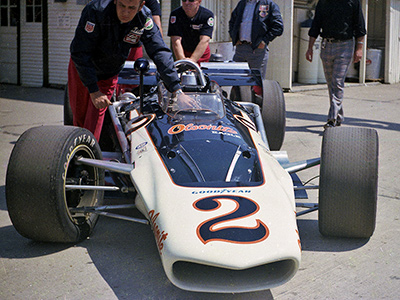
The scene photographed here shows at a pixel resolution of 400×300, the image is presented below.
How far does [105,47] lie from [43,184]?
4.86 feet

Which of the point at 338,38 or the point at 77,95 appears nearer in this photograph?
the point at 77,95

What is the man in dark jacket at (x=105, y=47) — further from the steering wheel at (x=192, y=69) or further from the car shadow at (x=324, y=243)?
the car shadow at (x=324, y=243)

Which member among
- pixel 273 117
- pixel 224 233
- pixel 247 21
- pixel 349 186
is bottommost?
pixel 224 233

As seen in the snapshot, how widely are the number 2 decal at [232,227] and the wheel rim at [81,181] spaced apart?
103 cm

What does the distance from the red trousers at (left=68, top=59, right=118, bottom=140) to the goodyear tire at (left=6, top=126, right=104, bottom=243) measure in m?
1.02

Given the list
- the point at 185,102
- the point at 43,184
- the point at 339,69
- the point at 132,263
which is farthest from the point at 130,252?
the point at 339,69

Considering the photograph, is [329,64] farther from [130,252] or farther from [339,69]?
[130,252]

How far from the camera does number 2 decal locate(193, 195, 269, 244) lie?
8.94 feet

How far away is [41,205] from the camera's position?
3.29 meters

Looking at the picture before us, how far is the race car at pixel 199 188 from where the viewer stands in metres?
2.75

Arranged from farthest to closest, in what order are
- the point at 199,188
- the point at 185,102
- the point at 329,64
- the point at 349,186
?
1. the point at 329,64
2. the point at 185,102
3. the point at 349,186
4. the point at 199,188

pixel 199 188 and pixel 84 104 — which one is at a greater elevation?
pixel 84 104

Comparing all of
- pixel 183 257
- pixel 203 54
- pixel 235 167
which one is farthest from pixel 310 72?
pixel 183 257

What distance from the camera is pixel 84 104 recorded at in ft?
15.4
